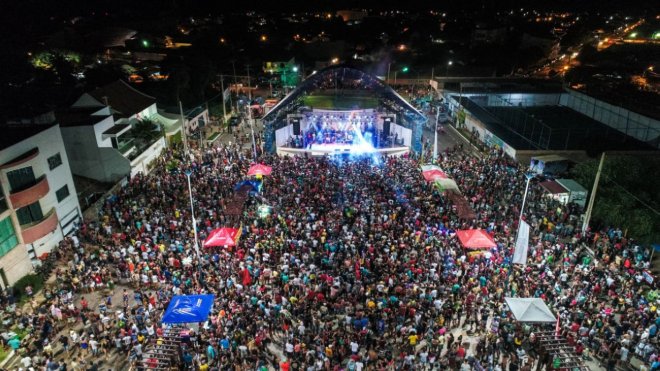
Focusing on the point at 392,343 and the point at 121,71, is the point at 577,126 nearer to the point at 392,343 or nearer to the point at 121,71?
the point at 392,343

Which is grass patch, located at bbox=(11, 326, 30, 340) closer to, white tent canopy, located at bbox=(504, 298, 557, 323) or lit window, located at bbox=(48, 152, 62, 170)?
lit window, located at bbox=(48, 152, 62, 170)

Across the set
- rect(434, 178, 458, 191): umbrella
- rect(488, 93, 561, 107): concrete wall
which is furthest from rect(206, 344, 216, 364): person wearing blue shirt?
rect(488, 93, 561, 107): concrete wall

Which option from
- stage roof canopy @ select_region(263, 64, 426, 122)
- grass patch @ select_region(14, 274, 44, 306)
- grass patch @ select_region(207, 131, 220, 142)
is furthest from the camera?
grass patch @ select_region(207, 131, 220, 142)

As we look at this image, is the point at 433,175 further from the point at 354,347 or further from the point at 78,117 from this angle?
the point at 78,117

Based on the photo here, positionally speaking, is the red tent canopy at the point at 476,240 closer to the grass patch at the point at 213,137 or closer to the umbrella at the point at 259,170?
the umbrella at the point at 259,170

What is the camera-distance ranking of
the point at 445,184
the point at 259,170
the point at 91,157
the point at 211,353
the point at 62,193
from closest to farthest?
1. the point at 211,353
2. the point at 62,193
3. the point at 445,184
4. the point at 259,170
5. the point at 91,157

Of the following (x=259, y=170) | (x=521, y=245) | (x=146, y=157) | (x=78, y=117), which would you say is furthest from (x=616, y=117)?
(x=78, y=117)
